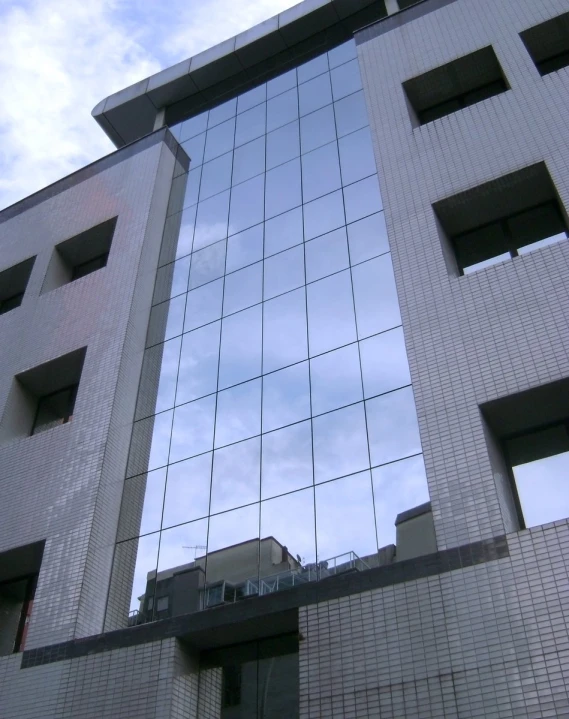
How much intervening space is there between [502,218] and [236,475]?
27.4 feet

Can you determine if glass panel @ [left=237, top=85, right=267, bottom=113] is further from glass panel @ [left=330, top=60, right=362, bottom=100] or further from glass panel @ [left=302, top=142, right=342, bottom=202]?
glass panel @ [left=302, top=142, right=342, bottom=202]

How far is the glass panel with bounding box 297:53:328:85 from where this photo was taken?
24164mm

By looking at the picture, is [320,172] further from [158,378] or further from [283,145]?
[158,378]

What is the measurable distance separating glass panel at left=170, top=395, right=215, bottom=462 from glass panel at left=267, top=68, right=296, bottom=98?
1140 centimetres

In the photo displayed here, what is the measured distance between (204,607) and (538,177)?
1121cm

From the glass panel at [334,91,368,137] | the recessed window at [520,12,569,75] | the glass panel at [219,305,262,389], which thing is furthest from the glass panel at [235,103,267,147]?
the recessed window at [520,12,569,75]

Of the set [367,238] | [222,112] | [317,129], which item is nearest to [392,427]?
[367,238]

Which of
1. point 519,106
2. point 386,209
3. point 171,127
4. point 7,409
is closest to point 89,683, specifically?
point 7,409

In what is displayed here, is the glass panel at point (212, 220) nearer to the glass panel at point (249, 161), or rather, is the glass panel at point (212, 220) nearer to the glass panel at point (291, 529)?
the glass panel at point (249, 161)

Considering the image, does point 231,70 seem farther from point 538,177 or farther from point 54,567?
point 54,567

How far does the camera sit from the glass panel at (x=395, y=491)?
44.9 feet

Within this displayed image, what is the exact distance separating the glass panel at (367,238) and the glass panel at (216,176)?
5680 mm

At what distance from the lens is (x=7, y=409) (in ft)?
67.6

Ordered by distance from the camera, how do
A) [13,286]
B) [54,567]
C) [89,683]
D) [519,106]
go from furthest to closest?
[13,286] → [519,106] → [54,567] → [89,683]
